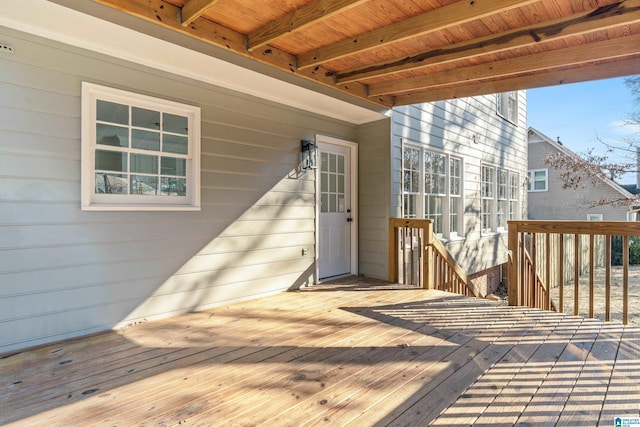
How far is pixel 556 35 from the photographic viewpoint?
2.78 m

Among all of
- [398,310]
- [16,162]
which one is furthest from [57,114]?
[398,310]

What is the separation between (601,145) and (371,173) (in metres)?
7.85

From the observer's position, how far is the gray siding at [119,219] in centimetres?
258

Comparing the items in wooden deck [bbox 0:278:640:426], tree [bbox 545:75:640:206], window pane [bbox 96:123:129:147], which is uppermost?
tree [bbox 545:75:640:206]

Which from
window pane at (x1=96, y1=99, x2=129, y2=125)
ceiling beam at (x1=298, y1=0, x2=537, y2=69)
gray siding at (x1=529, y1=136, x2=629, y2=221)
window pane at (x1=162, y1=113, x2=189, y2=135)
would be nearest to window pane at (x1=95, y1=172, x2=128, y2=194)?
window pane at (x1=96, y1=99, x2=129, y2=125)

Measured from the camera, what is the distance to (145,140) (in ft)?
10.7

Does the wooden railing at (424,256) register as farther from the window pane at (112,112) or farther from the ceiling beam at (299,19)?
the window pane at (112,112)

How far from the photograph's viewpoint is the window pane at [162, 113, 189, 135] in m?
3.39

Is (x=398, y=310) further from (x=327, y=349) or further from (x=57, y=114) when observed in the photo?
(x=57, y=114)

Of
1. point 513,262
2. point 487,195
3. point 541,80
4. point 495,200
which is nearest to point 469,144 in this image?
point 487,195

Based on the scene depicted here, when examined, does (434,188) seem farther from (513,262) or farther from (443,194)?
(513,262)

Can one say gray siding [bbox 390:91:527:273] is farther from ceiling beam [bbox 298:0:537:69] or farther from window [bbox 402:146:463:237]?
ceiling beam [bbox 298:0:537:69]

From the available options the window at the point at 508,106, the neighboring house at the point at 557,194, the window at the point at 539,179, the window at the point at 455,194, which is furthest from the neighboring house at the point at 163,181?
the window at the point at 539,179

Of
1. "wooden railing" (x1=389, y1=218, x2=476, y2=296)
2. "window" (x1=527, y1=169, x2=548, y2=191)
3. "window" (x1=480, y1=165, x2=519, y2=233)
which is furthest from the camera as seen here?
"window" (x1=527, y1=169, x2=548, y2=191)
